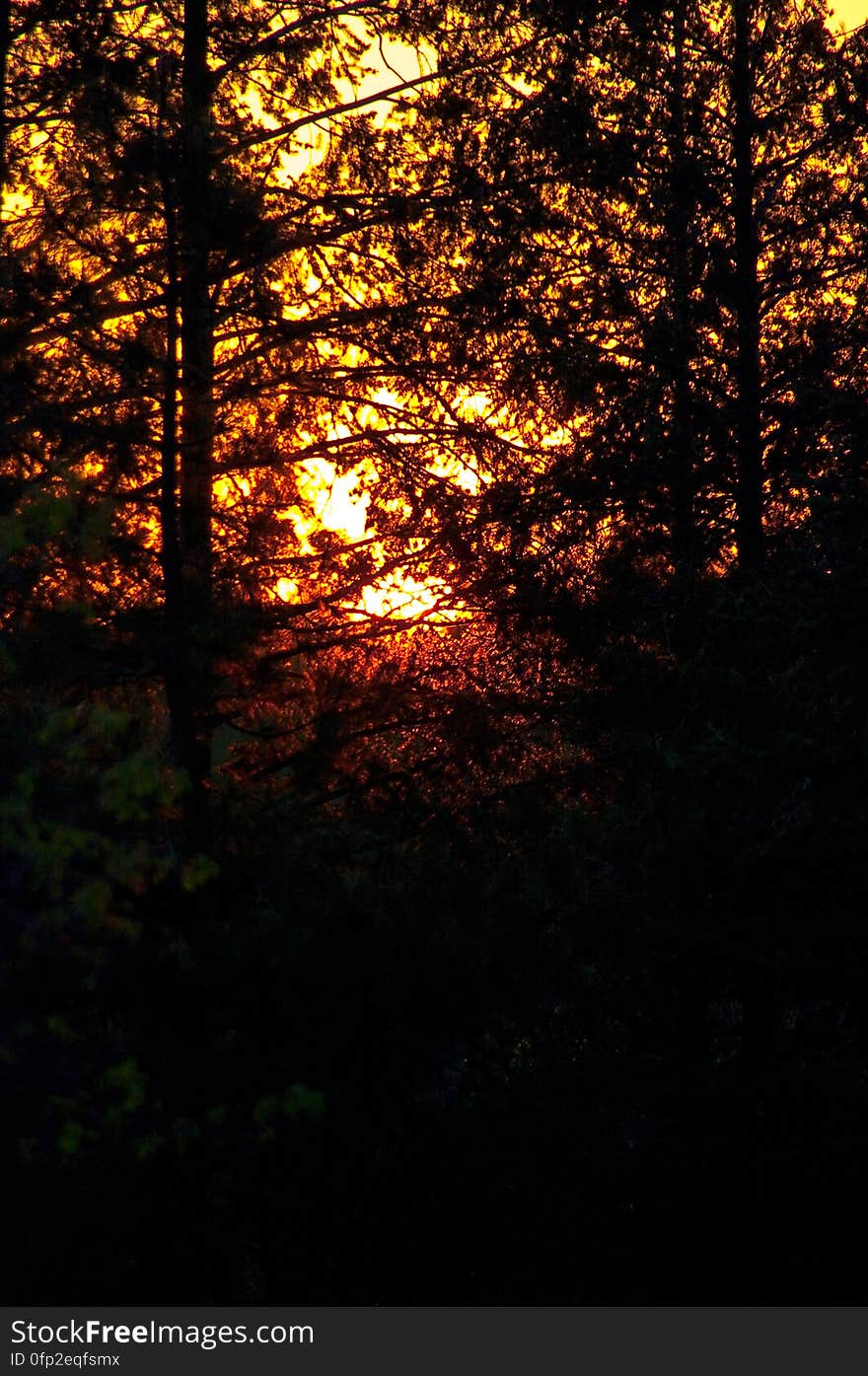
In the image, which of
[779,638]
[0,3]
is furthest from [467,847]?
[0,3]

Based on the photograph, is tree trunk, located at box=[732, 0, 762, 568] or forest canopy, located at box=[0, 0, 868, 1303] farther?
tree trunk, located at box=[732, 0, 762, 568]

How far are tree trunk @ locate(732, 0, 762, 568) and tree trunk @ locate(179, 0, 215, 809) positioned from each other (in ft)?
13.9

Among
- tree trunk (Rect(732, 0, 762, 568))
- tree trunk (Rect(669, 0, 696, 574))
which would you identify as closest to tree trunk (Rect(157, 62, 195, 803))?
tree trunk (Rect(669, 0, 696, 574))

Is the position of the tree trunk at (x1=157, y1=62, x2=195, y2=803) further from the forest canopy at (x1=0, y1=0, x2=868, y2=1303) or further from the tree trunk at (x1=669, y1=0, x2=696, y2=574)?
the tree trunk at (x1=669, y1=0, x2=696, y2=574)

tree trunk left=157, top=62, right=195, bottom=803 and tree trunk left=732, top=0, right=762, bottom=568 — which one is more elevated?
tree trunk left=732, top=0, right=762, bottom=568

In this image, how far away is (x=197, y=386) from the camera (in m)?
11.4

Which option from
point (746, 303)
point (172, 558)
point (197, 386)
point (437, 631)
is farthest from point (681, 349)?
point (172, 558)

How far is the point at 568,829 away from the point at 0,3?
6735 mm

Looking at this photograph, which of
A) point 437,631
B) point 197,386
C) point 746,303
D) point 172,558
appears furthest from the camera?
point 437,631

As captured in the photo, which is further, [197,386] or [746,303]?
[746,303]

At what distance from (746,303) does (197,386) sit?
444cm

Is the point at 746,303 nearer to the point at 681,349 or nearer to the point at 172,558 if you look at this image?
the point at 681,349

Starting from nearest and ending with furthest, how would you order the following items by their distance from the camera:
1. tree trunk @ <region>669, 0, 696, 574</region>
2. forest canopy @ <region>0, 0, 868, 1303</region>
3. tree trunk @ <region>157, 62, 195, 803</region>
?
forest canopy @ <region>0, 0, 868, 1303</region>
tree trunk @ <region>157, 62, 195, 803</region>
tree trunk @ <region>669, 0, 696, 574</region>

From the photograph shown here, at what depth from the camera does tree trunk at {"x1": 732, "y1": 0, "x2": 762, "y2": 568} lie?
11859 millimetres
